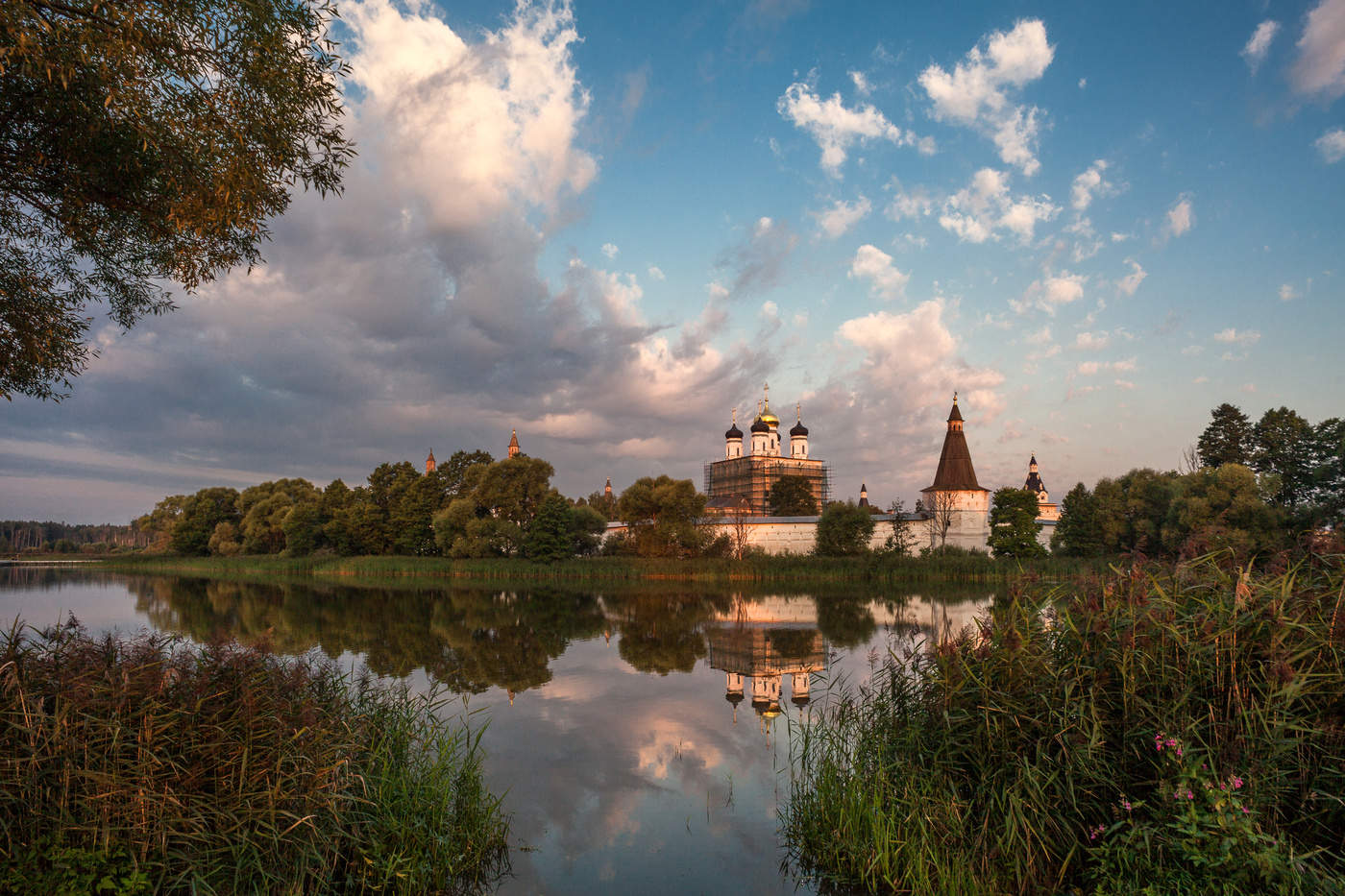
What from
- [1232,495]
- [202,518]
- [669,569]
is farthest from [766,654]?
[202,518]

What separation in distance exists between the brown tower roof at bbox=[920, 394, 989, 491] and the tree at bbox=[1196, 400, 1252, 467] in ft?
48.2

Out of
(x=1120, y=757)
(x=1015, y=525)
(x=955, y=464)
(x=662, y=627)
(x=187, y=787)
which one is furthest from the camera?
(x=955, y=464)

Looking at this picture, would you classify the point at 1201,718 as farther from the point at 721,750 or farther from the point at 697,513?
the point at 697,513

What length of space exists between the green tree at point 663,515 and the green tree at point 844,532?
808cm

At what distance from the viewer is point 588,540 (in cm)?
5047

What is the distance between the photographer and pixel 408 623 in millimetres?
21562

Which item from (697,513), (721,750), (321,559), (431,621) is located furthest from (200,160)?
(321,559)

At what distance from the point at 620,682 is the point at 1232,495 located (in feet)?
109

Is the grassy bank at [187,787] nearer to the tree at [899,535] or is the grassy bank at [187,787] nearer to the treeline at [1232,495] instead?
the treeline at [1232,495]

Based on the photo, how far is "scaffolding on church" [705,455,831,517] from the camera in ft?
294

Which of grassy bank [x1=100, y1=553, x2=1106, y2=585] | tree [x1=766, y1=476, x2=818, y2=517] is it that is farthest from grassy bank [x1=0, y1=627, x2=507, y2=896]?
tree [x1=766, y1=476, x2=818, y2=517]

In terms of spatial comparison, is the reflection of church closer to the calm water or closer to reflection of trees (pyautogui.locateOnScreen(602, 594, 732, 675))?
the calm water

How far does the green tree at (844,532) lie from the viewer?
4434 centimetres

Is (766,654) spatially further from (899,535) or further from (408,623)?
(899,535)
